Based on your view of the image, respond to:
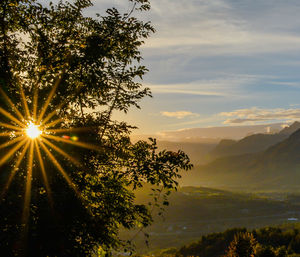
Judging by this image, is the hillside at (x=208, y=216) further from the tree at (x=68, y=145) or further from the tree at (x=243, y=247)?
the tree at (x=68, y=145)

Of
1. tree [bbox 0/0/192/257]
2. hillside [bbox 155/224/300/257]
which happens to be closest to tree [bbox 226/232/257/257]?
tree [bbox 0/0/192/257]

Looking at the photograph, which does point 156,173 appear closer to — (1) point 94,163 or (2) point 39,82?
(1) point 94,163

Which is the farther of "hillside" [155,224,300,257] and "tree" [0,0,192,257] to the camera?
"hillside" [155,224,300,257]

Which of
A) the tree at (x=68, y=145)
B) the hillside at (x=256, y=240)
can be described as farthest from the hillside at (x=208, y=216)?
the tree at (x=68, y=145)

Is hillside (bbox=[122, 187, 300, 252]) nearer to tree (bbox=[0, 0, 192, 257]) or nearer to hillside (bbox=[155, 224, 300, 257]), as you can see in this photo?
hillside (bbox=[155, 224, 300, 257])

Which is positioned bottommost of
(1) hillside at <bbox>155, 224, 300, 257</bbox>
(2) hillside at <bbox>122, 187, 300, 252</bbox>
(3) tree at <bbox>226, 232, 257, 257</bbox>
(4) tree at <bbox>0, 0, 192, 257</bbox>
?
(2) hillside at <bbox>122, 187, 300, 252</bbox>

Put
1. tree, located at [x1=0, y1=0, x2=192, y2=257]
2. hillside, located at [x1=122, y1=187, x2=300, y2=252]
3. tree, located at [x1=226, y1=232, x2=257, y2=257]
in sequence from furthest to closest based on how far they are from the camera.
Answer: hillside, located at [x1=122, y1=187, x2=300, y2=252], tree, located at [x1=226, y1=232, x2=257, y2=257], tree, located at [x1=0, y1=0, x2=192, y2=257]

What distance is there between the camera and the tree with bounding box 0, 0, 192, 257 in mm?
6332

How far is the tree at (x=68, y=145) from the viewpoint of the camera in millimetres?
6332

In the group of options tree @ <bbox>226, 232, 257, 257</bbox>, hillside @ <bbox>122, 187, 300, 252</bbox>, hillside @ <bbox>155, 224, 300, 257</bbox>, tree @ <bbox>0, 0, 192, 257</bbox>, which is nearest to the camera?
tree @ <bbox>0, 0, 192, 257</bbox>

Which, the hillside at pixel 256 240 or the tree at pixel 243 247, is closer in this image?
the tree at pixel 243 247

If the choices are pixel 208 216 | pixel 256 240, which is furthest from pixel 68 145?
pixel 208 216

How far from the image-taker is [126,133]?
30.8 feet

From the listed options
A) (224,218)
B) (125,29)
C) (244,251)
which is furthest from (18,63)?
(224,218)
